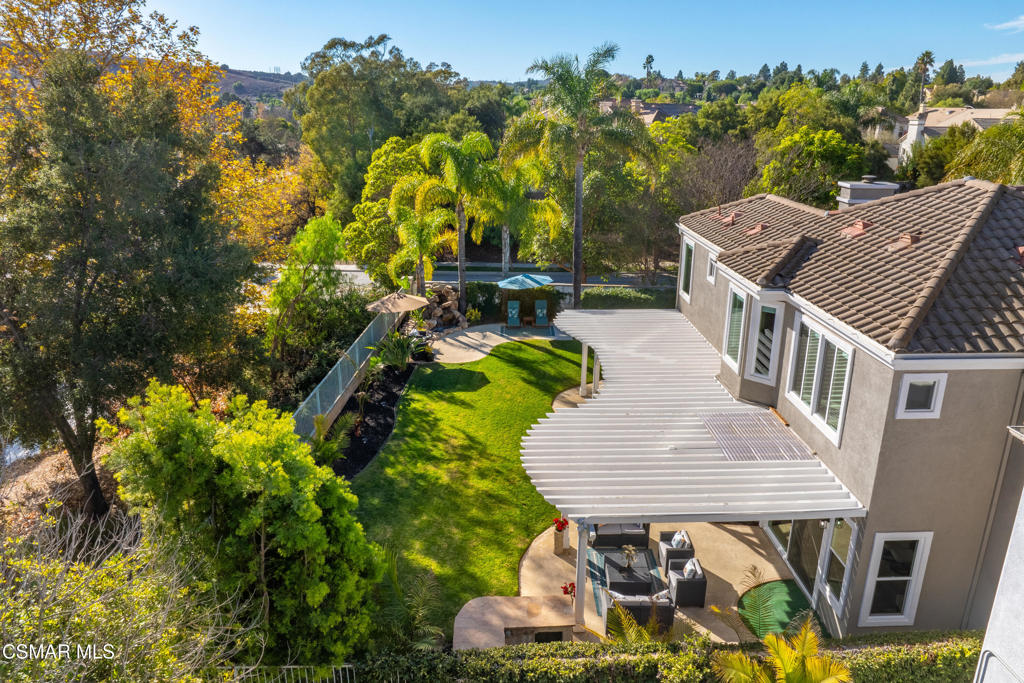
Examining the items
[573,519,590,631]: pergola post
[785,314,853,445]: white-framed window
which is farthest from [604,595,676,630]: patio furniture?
[785,314,853,445]: white-framed window

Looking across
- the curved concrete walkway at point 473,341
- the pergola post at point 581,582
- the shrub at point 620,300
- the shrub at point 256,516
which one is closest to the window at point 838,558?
the pergola post at point 581,582

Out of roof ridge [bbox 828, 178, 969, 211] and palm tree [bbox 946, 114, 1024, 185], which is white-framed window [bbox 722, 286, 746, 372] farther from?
palm tree [bbox 946, 114, 1024, 185]

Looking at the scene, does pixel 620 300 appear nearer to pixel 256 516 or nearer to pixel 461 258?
pixel 461 258

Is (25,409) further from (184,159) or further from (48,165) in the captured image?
(184,159)

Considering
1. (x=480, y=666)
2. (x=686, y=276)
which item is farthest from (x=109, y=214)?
(x=686, y=276)

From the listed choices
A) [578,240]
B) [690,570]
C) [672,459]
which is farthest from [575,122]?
[690,570]

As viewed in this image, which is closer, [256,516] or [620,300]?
[256,516]

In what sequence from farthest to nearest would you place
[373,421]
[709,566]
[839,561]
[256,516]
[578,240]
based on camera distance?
[578,240] < [373,421] < [709,566] < [839,561] < [256,516]
